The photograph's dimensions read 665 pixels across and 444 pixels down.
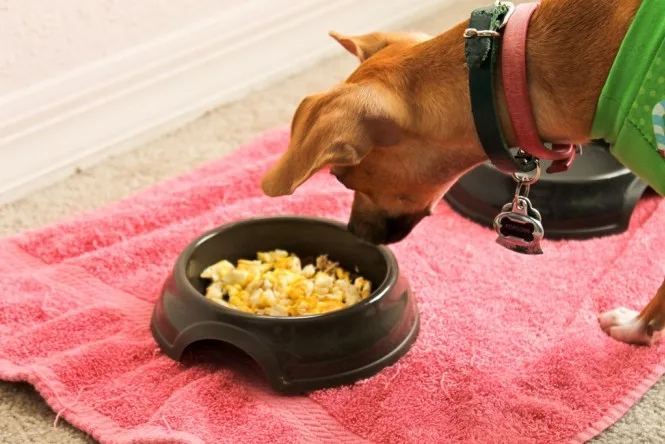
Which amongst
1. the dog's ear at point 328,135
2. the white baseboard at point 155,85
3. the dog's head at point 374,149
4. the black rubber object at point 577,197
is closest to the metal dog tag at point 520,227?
the dog's head at point 374,149

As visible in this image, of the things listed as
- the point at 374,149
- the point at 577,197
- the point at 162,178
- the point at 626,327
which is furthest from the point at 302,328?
the point at 162,178

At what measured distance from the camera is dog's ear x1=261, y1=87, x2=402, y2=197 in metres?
1.49

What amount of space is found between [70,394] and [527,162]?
0.97 metres

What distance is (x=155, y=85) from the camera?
288 cm

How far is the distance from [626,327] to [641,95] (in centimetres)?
67

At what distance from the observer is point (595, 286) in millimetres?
2145

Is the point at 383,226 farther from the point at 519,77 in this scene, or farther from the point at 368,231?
the point at 519,77

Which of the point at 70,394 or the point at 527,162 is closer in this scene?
the point at 527,162

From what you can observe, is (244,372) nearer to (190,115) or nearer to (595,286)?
(595,286)

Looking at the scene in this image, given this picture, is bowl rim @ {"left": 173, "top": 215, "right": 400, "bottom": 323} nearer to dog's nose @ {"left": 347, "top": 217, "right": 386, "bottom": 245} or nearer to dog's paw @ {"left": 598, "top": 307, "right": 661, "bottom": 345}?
dog's nose @ {"left": 347, "top": 217, "right": 386, "bottom": 245}

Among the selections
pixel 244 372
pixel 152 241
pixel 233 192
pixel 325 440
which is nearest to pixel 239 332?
pixel 244 372

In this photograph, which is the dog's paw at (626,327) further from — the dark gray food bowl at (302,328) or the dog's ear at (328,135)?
the dog's ear at (328,135)

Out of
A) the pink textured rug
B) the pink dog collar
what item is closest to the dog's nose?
the pink textured rug

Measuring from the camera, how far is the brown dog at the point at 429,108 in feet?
4.96
